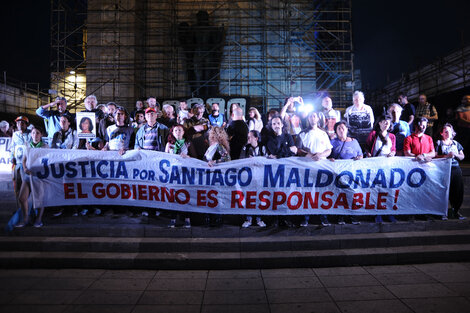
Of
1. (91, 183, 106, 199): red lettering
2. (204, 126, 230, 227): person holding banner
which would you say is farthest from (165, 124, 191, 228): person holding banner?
(91, 183, 106, 199): red lettering

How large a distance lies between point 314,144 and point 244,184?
1.33 meters

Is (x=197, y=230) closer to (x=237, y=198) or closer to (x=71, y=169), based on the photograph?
(x=237, y=198)

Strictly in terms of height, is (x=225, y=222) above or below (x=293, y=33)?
below

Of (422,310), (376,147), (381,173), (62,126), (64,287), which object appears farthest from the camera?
(62,126)

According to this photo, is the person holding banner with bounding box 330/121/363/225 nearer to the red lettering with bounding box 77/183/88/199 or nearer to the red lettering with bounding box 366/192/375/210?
the red lettering with bounding box 366/192/375/210

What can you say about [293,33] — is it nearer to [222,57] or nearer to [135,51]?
[222,57]

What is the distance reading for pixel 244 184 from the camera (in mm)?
4398

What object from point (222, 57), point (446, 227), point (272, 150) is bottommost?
point (446, 227)

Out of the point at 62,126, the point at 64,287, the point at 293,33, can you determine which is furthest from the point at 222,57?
the point at 64,287

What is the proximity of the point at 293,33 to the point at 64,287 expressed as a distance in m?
15.7

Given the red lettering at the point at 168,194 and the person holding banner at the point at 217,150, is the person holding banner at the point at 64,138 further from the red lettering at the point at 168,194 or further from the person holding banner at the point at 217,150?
the person holding banner at the point at 217,150

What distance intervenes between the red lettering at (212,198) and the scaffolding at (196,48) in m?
11.3

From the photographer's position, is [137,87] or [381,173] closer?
[381,173]

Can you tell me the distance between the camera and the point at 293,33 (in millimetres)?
15758
